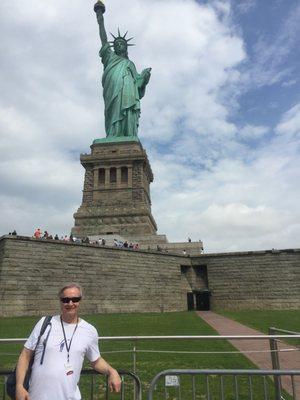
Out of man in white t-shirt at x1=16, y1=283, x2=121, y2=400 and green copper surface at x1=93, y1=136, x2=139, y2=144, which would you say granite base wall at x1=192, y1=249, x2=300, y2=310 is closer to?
green copper surface at x1=93, y1=136, x2=139, y2=144

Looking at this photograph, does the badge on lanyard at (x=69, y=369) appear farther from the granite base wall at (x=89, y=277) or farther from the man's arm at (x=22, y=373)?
the granite base wall at (x=89, y=277)

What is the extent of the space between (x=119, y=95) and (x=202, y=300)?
1075 inches

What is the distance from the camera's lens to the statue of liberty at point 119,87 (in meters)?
48.2

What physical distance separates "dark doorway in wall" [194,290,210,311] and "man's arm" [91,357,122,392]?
29610 mm

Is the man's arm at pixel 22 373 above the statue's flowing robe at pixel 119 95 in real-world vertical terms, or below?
below

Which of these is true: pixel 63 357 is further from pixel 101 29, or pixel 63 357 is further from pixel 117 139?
pixel 101 29

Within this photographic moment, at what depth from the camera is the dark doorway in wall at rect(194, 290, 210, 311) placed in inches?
1280

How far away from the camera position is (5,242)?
23.8m

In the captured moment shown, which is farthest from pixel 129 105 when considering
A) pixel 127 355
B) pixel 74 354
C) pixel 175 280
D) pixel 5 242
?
pixel 74 354

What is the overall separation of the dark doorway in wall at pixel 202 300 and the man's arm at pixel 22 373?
30016 millimetres

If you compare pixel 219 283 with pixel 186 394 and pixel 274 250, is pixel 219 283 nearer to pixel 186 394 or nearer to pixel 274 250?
pixel 274 250

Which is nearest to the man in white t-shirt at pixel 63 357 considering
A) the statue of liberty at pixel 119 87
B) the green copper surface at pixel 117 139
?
the green copper surface at pixel 117 139

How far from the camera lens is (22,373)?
3.42 meters

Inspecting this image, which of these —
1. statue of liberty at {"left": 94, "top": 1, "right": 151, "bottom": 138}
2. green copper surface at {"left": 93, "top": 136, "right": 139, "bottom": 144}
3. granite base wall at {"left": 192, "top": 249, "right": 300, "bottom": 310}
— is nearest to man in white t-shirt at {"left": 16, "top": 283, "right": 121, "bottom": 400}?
granite base wall at {"left": 192, "top": 249, "right": 300, "bottom": 310}
